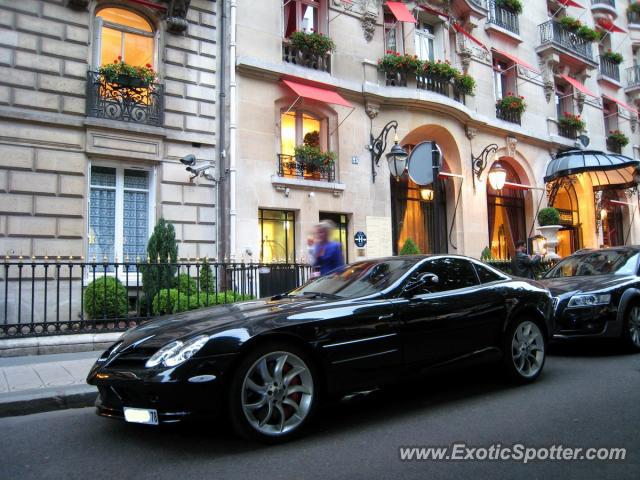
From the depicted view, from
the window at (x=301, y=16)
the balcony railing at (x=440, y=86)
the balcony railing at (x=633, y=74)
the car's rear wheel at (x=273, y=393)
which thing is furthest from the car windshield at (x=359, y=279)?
the balcony railing at (x=633, y=74)

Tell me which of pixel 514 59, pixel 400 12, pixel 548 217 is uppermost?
pixel 514 59

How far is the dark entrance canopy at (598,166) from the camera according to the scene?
19031 mm

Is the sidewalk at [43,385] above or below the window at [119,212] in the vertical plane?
below

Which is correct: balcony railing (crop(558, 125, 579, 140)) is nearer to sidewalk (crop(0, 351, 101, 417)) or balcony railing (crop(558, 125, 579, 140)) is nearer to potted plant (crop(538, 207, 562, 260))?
potted plant (crop(538, 207, 562, 260))

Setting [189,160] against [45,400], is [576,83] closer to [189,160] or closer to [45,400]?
[189,160]

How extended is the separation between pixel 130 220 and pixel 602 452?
35.1 ft

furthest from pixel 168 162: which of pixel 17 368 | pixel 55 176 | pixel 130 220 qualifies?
pixel 17 368

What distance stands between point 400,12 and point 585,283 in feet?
36.0

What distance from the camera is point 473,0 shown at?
727 inches

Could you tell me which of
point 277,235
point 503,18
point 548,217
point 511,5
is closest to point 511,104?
point 503,18

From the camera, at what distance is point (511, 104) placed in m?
19.7

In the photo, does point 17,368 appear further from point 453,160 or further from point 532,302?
point 453,160

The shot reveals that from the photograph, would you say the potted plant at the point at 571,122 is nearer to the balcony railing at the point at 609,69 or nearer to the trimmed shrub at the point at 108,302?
the balcony railing at the point at 609,69

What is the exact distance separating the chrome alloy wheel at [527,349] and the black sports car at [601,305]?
171 cm
